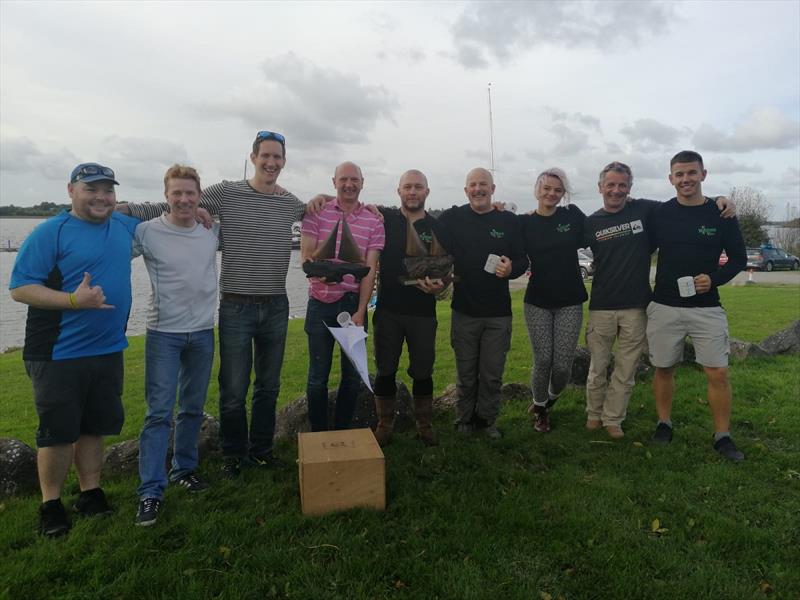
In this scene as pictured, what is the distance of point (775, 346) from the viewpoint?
926 cm

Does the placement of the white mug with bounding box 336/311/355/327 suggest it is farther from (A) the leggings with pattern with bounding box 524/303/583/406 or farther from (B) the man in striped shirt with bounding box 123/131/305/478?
(A) the leggings with pattern with bounding box 524/303/583/406

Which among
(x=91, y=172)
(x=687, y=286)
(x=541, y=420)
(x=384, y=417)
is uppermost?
(x=91, y=172)

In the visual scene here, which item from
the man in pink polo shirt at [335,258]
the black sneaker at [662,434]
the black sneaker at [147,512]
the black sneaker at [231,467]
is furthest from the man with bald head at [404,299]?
the black sneaker at [662,434]

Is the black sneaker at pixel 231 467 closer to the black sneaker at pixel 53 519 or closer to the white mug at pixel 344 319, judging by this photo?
the black sneaker at pixel 53 519

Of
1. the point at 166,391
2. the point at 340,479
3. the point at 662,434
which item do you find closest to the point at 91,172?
the point at 166,391

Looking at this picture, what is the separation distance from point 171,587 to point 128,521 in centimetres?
88

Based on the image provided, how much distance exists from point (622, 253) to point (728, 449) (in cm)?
216

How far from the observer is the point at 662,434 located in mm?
5445

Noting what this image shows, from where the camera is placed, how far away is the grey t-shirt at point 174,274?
3.92 meters

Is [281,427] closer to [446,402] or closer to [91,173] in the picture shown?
[446,402]

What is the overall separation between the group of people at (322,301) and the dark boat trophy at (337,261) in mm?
27

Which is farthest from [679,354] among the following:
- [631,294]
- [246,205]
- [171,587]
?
[171,587]

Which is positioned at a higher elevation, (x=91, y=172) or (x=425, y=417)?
(x=91, y=172)

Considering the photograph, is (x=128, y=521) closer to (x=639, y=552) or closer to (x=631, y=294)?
(x=639, y=552)
